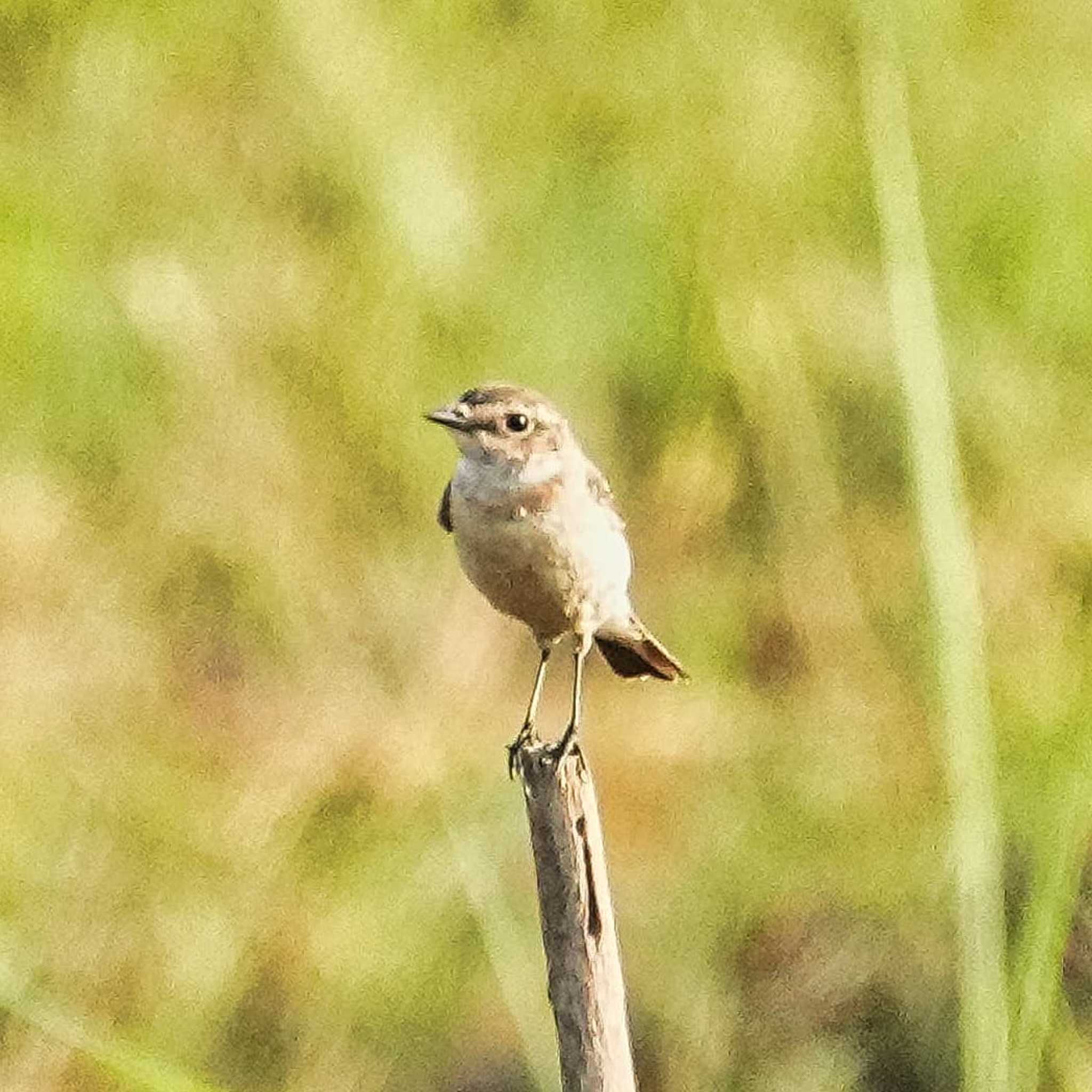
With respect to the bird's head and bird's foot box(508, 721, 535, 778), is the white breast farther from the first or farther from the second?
bird's foot box(508, 721, 535, 778)

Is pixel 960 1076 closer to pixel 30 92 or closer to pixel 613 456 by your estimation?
pixel 613 456

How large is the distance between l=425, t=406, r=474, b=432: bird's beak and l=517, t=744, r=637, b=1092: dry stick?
0.64m

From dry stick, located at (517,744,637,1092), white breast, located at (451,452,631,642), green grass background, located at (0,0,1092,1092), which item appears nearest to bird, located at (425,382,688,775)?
white breast, located at (451,452,631,642)

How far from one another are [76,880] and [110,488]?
109 centimetres

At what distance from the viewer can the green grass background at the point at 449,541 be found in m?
4.31

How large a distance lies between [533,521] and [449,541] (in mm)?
1867

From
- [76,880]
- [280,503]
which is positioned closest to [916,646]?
[280,503]

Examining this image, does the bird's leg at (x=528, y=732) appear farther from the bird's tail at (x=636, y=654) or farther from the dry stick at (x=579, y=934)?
the dry stick at (x=579, y=934)

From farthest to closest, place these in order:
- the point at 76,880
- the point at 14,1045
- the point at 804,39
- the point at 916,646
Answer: the point at 804,39, the point at 916,646, the point at 76,880, the point at 14,1045

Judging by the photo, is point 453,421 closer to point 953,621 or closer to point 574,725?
point 574,725

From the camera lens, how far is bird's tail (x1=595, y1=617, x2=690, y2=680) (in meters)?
3.48

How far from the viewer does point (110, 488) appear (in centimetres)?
520

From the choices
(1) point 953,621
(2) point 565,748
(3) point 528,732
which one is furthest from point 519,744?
(1) point 953,621

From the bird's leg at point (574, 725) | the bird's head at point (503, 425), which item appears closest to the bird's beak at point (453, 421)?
the bird's head at point (503, 425)
